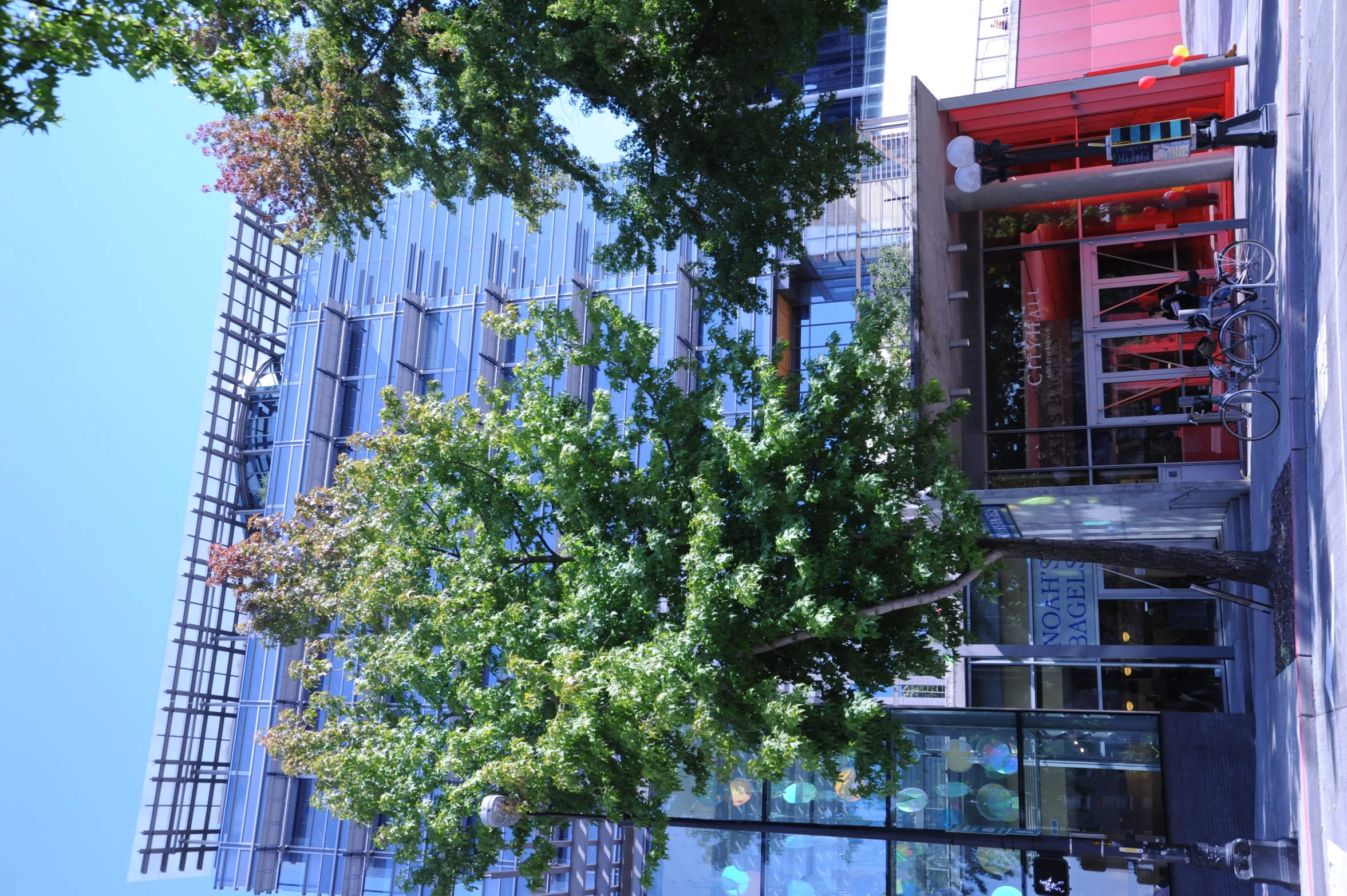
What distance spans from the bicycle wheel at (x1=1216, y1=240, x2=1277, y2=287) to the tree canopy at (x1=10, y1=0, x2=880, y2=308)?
5.58 m

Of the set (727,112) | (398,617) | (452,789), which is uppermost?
(727,112)

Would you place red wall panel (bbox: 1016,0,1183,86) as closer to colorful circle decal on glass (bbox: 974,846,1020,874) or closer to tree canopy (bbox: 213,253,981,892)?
tree canopy (bbox: 213,253,981,892)

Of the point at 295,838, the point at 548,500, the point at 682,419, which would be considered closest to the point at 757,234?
the point at 682,419

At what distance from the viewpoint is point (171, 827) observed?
91.9ft

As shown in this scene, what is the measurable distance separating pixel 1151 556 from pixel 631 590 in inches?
229

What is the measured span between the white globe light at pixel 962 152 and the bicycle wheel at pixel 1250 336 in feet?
22.5

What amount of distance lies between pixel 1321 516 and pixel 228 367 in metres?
29.3

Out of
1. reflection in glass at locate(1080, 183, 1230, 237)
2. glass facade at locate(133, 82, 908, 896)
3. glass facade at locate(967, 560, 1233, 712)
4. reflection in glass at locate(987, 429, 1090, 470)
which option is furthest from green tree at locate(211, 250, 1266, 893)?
glass facade at locate(133, 82, 908, 896)

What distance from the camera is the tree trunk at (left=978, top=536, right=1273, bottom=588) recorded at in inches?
469

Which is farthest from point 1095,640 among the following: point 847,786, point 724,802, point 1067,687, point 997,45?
A: point 997,45

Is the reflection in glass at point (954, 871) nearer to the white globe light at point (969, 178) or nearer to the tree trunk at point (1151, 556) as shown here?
the tree trunk at point (1151, 556)

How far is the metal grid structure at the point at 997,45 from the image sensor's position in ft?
92.6

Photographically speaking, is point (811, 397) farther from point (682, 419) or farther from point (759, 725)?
point (759, 725)

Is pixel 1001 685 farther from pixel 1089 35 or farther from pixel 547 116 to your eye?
pixel 1089 35
